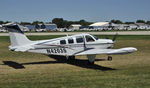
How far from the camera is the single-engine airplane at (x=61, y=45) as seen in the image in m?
14.0

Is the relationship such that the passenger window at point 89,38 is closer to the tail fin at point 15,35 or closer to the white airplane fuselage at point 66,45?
the white airplane fuselage at point 66,45

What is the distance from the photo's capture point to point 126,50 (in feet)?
39.7

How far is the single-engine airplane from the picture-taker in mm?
13961

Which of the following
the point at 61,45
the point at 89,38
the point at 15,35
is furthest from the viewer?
the point at 89,38

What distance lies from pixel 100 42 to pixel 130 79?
542 cm

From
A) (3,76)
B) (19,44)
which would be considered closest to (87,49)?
(19,44)

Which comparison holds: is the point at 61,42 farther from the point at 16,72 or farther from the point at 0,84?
the point at 0,84

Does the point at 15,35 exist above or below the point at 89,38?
above

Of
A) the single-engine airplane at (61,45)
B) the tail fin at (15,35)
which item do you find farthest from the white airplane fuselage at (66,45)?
the tail fin at (15,35)

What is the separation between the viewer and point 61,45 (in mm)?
14773

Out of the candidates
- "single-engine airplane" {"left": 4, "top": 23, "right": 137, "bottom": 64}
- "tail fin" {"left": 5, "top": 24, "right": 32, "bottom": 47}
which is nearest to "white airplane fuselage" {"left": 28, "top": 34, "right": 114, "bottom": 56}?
"single-engine airplane" {"left": 4, "top": 23, "right": 137, "bottom": 64}

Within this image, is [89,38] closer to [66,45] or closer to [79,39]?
[79,39]

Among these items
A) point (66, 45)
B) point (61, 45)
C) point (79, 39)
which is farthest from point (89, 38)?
point (61, 45)

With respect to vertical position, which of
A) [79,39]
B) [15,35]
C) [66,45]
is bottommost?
[66,45]
